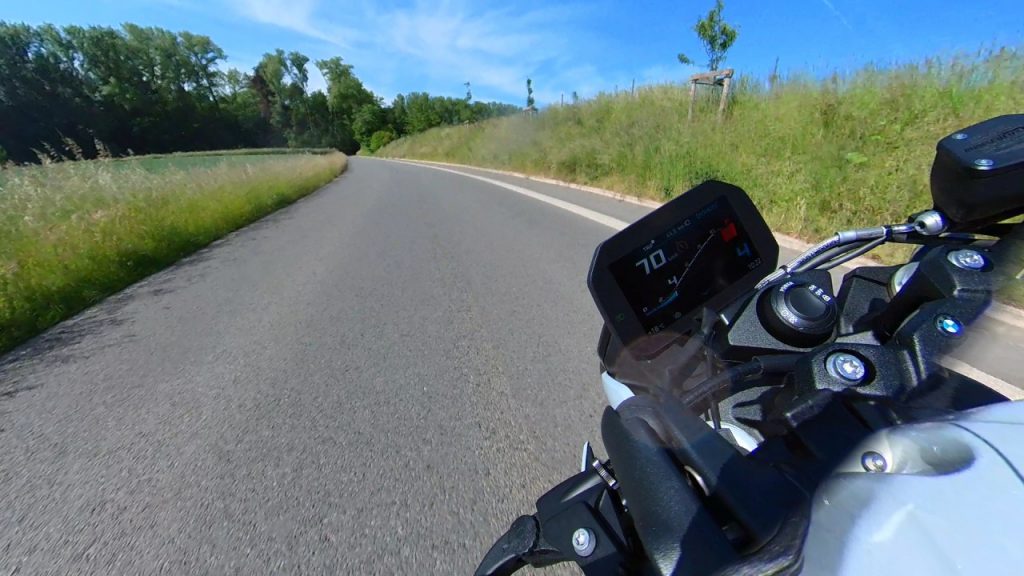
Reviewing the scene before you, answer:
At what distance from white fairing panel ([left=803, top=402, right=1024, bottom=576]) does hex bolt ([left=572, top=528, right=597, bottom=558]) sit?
36 centimetres

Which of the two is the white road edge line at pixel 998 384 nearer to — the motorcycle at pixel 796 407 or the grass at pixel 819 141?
the motorcycle at pixel 796 407

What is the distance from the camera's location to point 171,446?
2201 mm

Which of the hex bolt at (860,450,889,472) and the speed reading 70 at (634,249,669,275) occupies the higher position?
the speed reading 70 at (634,249,669,275)

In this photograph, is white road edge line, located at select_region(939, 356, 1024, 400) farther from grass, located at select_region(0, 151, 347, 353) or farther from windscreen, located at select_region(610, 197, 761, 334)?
grass, located at select_region(0, 151, 347, 353)

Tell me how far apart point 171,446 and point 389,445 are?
111cm

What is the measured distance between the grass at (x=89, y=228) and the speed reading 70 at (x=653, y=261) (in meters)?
5.05

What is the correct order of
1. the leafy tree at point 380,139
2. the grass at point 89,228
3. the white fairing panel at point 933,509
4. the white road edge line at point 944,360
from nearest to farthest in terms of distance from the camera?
the white fairing panel at point 933,509
the white road edge line at point 944,360
the grass at point 89,228
the leafy tree at point 380,139

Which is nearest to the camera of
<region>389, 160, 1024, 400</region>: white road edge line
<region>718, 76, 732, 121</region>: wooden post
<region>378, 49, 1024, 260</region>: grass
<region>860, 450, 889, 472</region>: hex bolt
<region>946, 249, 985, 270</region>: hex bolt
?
<region>860, 450, 889, 472</region>: hex bolt

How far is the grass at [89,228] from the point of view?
14.6 feet

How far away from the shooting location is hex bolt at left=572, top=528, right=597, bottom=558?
77cm

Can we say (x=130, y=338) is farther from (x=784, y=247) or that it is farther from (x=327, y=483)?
(x=784, y=247)

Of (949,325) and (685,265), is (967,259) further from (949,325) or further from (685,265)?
(685,265)

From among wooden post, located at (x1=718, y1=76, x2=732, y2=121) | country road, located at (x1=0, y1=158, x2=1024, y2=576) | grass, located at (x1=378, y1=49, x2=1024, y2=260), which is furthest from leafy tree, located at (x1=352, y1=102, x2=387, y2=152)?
country road, located at (x1=0, y1=158, x2=1024, y2=576)

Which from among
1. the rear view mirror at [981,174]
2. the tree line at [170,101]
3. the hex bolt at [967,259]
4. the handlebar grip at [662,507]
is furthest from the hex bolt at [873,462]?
the tree line at [170,101]
